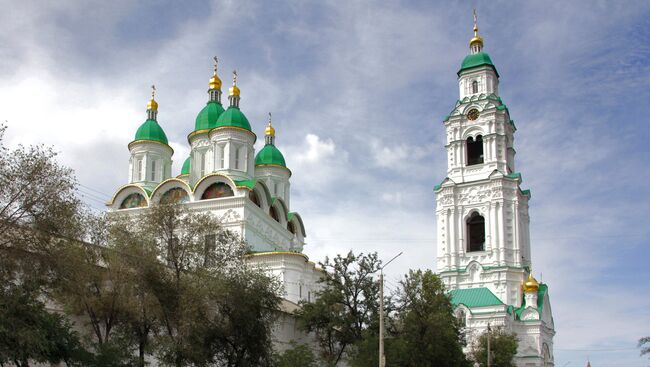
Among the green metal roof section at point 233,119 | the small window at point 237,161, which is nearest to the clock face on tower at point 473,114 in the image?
the green metal roof section at point 233,119

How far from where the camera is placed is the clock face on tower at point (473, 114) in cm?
5222

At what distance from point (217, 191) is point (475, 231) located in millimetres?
18460

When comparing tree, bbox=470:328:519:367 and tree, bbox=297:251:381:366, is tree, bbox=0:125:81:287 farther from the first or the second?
tree, bbox=470:328:519:367

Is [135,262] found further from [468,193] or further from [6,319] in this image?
[468,193]

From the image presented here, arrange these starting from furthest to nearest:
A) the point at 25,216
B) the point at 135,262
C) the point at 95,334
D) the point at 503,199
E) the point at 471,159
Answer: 1. the point at 471,159
2. the point at 503,199
3. the point at 95,334
4. the point at 135,262
5. the point at 25,216

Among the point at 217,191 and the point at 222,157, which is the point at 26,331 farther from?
the point at 222,157

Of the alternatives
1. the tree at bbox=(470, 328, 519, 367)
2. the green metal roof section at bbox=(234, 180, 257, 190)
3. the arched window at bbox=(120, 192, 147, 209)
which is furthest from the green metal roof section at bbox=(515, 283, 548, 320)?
the arched window at bbox=(120, 192, 147, 209)

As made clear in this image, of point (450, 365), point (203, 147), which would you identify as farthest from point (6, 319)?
point (203, 147)

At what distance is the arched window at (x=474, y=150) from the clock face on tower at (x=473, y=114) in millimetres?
1328

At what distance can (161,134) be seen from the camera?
46.9 m

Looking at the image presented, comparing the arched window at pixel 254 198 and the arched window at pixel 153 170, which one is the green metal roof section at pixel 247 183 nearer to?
the arched window at pixel 254 198

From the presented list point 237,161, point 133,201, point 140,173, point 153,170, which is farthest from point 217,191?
point 140,173

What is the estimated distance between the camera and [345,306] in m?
30.4

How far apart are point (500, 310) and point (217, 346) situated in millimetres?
25162
